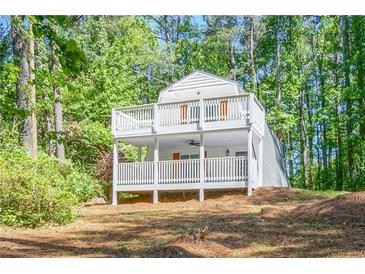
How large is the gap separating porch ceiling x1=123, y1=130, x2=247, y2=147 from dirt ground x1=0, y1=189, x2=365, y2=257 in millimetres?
2274

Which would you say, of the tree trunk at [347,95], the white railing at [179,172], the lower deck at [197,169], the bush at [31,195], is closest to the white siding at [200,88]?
the lower deck at [197,169]

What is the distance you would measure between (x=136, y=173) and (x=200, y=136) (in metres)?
1.72

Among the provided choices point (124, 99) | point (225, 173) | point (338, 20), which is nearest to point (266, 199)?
point (225, 173)

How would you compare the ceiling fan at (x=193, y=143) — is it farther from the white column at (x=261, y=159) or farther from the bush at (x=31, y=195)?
the bush at (x=31, y=195)

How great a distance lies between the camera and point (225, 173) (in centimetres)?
930

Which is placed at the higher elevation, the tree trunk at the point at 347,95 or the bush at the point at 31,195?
the tree trunk at the point at 347,95

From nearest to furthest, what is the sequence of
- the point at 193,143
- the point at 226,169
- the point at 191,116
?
1. the point at 226,169
2. the point at 191,116
3. the point at 193,143

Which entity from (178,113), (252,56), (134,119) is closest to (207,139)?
(178,113)

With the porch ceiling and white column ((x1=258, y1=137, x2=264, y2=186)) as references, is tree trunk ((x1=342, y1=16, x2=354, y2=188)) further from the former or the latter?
the porch ceiling

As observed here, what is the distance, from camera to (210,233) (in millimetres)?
5066

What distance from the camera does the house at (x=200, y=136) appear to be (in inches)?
367

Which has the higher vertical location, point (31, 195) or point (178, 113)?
point (178, 113)

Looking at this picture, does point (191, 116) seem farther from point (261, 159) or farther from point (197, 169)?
point (261, 159)

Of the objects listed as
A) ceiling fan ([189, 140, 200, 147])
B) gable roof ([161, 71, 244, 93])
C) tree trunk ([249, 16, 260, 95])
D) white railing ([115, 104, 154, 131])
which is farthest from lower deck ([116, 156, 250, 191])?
A: tree trunk ([249, 16, 260, 95])
